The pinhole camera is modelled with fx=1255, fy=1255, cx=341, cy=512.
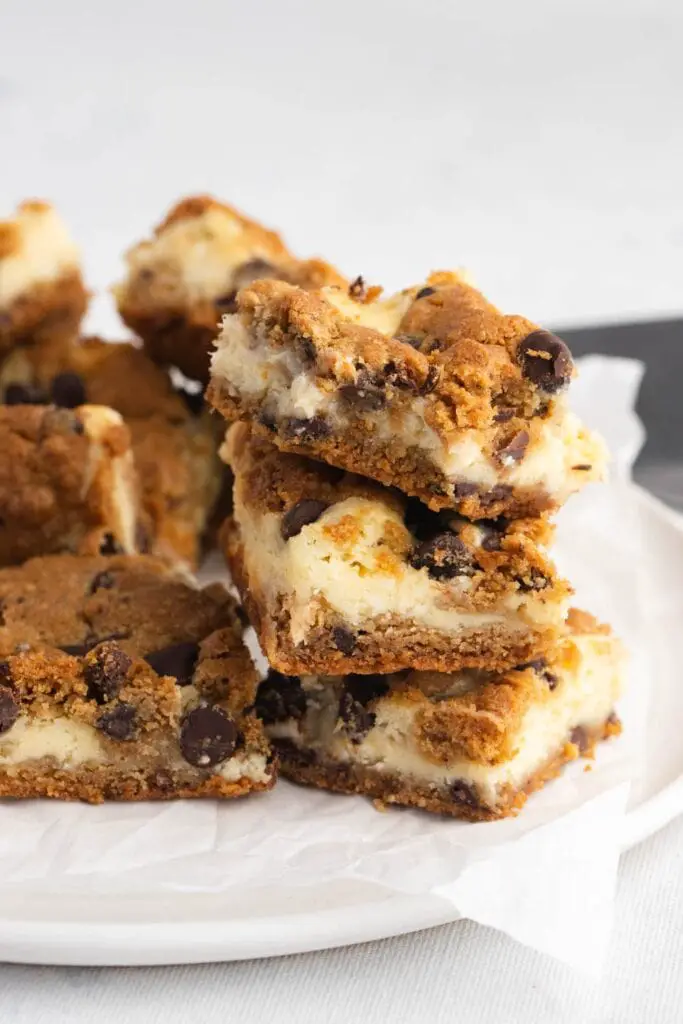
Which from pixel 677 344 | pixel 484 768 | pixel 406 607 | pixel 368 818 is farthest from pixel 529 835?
pixel 677 344

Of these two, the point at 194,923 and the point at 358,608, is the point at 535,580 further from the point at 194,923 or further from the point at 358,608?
the point at 194,923

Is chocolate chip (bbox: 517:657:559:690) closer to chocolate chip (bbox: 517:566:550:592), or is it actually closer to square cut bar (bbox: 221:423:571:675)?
square cut bar (bbox: 221:423:571:675)

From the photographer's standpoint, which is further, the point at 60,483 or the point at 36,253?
the point at 36,253

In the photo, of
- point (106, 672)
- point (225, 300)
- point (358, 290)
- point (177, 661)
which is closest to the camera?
point (106, 672)

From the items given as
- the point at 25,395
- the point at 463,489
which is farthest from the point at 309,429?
the point at 25,395

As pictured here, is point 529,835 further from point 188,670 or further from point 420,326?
point 420,326

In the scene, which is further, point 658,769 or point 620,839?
point 658,769
